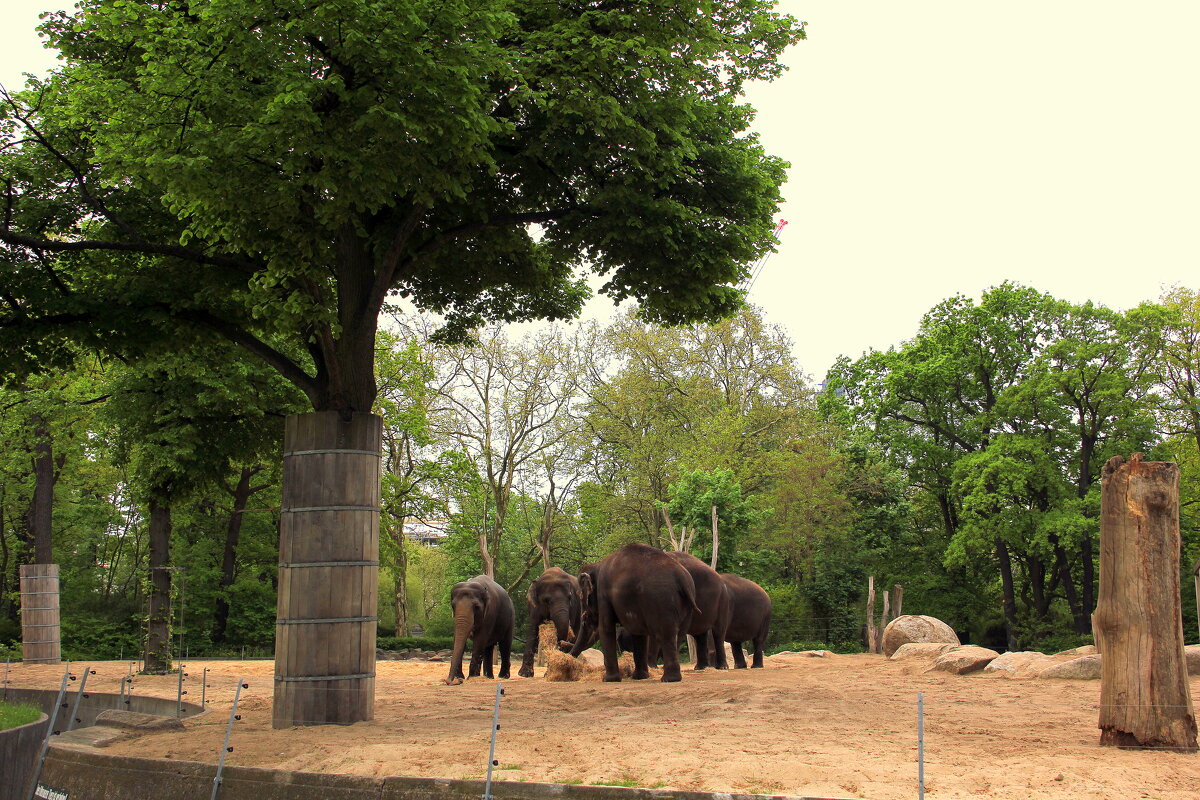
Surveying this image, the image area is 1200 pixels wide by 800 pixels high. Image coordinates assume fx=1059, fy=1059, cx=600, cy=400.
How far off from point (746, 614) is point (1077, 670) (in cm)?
778

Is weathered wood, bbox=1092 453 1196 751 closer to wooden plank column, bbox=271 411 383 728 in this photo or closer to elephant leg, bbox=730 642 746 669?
wooden plank column, bbox=271 411 383 728

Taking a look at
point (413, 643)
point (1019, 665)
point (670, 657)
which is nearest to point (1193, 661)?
point (1019, 665)

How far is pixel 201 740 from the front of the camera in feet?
36.0

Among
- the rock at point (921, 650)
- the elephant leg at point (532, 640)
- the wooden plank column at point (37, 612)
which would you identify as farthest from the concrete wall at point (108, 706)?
the rock at point (921, 650)

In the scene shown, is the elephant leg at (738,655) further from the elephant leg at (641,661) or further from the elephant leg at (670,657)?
the elephant leg at (670,657)

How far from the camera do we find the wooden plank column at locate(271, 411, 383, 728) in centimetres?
1198

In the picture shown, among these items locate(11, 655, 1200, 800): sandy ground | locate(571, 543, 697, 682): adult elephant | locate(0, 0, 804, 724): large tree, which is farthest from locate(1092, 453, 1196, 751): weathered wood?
locate(571, 543, 697, 682): adult elephant

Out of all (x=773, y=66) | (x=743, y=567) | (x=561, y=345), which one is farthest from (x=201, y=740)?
(x=561, y=345)

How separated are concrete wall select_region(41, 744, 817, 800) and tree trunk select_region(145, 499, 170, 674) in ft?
44.7

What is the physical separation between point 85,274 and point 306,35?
5805mm

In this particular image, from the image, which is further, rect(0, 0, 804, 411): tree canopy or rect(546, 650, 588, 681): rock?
rect(546, 650, 588, 681): rock

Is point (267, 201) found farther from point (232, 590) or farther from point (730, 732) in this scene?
point (232, 590)

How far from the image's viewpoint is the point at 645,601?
669 inches

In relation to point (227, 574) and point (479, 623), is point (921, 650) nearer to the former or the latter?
point (479, 623)
